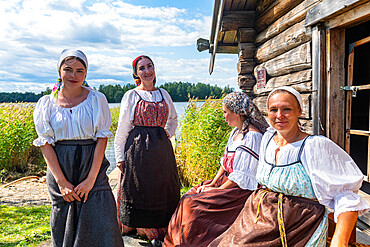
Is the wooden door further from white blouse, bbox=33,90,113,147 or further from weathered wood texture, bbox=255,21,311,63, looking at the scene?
white blouse, bbox=33,90,113,147

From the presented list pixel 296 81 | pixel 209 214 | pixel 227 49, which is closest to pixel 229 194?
pixel 209 214

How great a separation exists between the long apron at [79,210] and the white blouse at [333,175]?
143 cm

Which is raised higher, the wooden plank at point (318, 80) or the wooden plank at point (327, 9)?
the wooden plank at point (327, 9)

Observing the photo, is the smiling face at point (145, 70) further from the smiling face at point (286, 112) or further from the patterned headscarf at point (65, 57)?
the smiling face at point (286, 112)

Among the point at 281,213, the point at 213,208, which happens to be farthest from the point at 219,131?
the point at 281,213

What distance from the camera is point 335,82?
10.1ft

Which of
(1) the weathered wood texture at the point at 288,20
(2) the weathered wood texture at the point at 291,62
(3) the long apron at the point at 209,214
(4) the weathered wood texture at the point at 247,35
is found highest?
(4) the weathered wood texture at the point at 247,35

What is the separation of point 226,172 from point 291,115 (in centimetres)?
111

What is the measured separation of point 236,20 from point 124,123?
3235mm

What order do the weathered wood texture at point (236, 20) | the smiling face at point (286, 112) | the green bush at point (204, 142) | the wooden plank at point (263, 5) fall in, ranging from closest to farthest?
the smiling face at point (286, 112) → the wooden plank at point (263, 5) → the green bush at point (204, 142) → the weathered wood texture at point (236, 20)

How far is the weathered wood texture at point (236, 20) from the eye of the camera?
529cm

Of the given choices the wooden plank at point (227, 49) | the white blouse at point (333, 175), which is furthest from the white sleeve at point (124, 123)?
the wooden plank at point (227, 49)

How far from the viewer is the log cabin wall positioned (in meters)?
3.46

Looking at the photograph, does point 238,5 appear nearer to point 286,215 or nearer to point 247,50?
point 247,50
